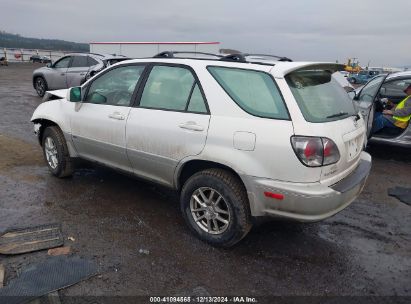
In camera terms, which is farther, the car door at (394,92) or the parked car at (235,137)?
the car door at (394,92)

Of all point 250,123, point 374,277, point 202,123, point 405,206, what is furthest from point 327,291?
point 405,206

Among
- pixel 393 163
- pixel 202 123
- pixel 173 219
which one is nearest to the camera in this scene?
pixel 202 123

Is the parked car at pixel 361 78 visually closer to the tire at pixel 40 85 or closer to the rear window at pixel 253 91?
the tire at pixel 40 85

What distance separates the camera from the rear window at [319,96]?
3.13m

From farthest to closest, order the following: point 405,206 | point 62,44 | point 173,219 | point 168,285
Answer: point 62,44, point 405,206, point 173,219, point 168,285

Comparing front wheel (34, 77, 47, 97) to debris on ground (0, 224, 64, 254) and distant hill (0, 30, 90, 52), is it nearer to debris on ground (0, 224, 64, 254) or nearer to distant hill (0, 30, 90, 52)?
debris on ground (0, 224, 64, 254)

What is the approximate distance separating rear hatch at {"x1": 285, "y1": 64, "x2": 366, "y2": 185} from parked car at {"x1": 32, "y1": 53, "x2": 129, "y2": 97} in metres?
9.26

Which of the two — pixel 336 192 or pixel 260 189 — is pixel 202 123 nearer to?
pixel 260 189

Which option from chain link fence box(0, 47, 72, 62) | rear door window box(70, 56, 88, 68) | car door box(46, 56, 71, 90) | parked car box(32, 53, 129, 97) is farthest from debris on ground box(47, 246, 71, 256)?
chain link fence box(0, 47, 72, 62)

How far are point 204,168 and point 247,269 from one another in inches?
39.5

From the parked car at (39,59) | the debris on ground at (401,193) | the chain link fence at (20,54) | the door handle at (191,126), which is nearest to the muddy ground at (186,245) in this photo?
the debris on ground at (401,193)

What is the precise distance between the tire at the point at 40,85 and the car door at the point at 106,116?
32.6 ft

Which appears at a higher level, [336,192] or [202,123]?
[202,123]

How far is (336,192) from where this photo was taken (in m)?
3.07
